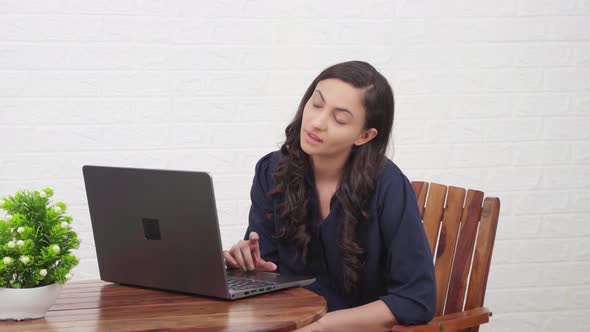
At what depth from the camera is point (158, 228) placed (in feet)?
5.93

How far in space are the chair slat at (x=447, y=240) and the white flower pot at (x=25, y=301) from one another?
1252mm

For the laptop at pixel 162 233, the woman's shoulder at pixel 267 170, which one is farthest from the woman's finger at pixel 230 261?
the woman's shoulder at pixel 267 170

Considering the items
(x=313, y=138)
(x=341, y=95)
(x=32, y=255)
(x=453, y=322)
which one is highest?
(x=341, y=95)

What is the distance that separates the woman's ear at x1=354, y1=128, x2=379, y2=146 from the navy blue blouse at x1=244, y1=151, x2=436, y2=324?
0.09 meters

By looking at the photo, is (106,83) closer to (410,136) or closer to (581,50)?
(410,136)

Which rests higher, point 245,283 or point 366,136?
point 366,136

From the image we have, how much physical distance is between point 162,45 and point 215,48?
8.0 inches

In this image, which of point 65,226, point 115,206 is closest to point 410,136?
point 115,206

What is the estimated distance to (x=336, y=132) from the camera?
215 centimetres

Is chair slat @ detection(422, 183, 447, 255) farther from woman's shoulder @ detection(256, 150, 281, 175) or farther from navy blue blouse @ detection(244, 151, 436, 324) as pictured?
woman's shoulder @ detection(256, 150, 281, 175)

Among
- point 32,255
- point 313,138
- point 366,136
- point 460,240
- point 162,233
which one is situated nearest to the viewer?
point 32,255

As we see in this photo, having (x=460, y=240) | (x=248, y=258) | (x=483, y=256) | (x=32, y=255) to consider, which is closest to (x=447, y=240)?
(x=460, y=240)

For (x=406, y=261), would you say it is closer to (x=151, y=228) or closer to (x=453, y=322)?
(x=453, y=322)

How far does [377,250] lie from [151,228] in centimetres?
66
